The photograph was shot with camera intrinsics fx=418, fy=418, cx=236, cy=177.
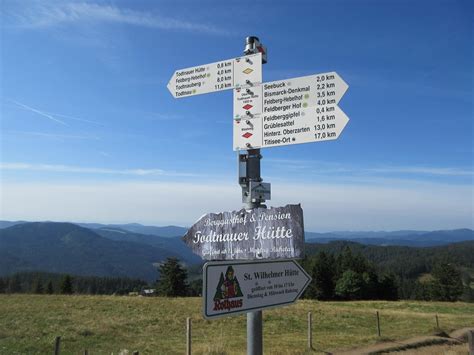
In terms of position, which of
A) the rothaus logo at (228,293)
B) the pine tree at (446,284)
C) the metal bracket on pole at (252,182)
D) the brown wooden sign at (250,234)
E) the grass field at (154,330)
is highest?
the metal bracket on pole at (252,182)

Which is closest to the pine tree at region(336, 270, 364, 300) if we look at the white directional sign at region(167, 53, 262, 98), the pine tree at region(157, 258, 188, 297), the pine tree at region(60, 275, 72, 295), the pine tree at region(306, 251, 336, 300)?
the pine tree at region(306, 251, 336, 300)

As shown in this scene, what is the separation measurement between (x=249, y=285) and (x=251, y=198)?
30.2 inches

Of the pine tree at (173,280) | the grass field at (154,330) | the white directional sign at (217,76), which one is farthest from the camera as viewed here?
the pine tree at (173,280)

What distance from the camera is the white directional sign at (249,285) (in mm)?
3146

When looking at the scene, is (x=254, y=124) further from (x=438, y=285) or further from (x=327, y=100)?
(x=438, y=285)

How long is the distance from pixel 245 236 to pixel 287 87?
1.42 meters

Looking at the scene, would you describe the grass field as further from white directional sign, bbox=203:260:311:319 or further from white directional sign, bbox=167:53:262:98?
white directional sign, bbox=167:53:262:98

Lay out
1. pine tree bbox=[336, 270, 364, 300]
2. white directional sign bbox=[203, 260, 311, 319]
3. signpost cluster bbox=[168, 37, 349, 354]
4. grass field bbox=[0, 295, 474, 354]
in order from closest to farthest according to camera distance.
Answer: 1. white directional sign bbox=[203, 260, 311, 319]
2. signpost cluster bbox=[168, 37, 349, 354]
3. grass field bbox=[0, 295, 474, 354]
4. pine tree bbox=[336, 270, 364, 300]

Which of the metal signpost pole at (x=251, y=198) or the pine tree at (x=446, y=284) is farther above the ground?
the metal signpost pole at (x=251, y=198)

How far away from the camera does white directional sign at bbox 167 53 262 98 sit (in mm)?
4070

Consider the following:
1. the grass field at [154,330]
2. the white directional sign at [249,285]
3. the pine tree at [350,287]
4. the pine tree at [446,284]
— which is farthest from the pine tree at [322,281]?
the white directional sign at [249,285]

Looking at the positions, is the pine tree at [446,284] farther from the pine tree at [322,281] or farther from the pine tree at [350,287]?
the pine tree at [322,281]

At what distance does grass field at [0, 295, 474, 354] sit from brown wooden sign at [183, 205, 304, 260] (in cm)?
1026

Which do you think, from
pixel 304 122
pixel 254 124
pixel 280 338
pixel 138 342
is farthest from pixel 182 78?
→ pixel 280 338
